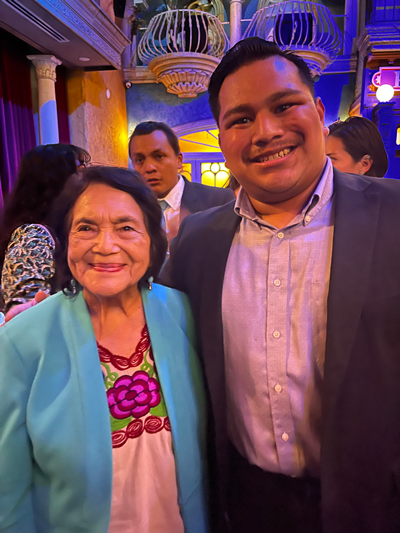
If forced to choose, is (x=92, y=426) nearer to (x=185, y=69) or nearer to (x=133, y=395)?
(x=133, y=395)

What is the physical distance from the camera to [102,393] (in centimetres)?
105

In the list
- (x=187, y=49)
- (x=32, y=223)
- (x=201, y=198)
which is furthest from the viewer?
(x=187, y=49)

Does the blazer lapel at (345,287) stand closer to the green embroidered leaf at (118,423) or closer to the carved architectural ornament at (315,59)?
the green embroidered leaf at (118,423)

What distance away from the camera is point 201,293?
131 centimetres

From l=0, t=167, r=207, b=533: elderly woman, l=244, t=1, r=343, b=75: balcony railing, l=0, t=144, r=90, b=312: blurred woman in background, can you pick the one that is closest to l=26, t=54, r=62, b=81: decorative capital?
l=244, t=1, r=343, b=75: balcony railing

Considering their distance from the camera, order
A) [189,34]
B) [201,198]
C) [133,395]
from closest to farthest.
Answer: [133,395] < [201,198] < [189,34]

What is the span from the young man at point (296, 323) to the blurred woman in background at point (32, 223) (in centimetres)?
60

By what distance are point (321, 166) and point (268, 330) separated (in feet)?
1.74

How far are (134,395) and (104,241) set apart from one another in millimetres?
455

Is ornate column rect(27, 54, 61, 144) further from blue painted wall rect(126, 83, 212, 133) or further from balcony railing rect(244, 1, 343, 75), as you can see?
balcony railing rect(244, 1, 343, 75)

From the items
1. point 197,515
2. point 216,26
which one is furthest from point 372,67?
point 197,515

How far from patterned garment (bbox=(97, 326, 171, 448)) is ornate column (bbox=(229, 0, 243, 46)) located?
6.46 metres

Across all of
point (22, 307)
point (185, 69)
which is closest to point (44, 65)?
point (185, 69)

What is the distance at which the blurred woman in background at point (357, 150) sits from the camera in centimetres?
Result: 223
